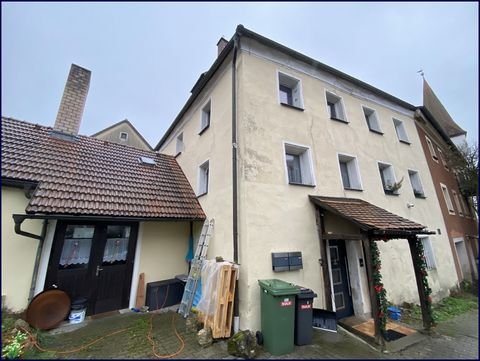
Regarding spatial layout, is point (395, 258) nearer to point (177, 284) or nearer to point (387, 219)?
point (387, 219)

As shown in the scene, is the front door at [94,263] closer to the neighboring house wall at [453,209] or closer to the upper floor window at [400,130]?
the upper floor window at [400,130]

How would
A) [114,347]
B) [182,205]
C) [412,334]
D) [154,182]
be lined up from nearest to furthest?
[114,347]
[412,334]
[182,205]
[154,182]

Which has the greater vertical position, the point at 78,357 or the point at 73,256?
the point at 73,256

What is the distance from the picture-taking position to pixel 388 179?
8.74 metres

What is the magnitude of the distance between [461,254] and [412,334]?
9.64 meters

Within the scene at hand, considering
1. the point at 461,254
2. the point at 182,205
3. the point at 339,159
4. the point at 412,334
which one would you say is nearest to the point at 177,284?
the point at 182,205

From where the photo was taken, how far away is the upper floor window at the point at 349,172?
24.8ft

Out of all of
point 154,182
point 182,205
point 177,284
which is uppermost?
point 154,182

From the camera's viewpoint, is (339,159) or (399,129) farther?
(399,129)

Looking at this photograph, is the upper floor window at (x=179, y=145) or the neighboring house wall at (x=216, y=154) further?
Result: the upper floor window at (x=179, y=145)

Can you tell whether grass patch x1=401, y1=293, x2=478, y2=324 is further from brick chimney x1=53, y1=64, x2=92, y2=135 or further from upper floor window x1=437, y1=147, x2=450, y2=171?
brick chimney x1=53, y1=64, x2=92, y2=135

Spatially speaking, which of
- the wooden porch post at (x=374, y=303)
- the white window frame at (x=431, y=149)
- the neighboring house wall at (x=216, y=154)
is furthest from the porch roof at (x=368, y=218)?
the white window frame at (x=431, y=149)

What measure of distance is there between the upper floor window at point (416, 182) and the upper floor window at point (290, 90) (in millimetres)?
6574

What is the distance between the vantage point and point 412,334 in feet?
16.4
